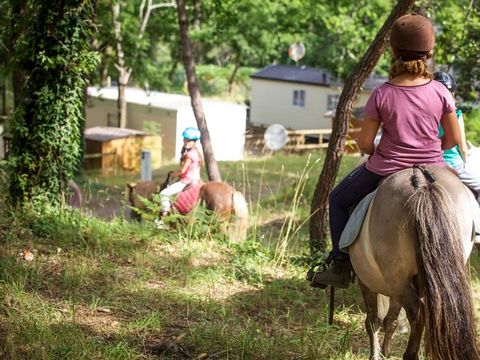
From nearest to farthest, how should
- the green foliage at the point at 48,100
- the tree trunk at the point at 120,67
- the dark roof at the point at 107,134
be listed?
the green foliage at the point at 48,100 < the tree trunk at the point at 120,67 < the dark roof at the point at 107,134

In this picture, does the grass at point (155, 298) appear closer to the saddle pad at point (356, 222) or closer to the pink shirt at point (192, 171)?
the saddle pad at point (356, 222)

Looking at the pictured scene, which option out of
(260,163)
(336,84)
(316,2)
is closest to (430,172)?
(260,163)

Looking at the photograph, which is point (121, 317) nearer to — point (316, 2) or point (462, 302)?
point (462, 302)

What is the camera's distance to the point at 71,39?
322 inches

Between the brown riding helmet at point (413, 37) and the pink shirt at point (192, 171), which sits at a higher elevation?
the brown riding helmet at point (413, 37)

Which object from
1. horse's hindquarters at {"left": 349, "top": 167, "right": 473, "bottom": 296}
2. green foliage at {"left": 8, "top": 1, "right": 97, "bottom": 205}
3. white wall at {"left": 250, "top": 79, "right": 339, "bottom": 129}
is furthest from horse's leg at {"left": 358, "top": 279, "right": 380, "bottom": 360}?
white wall at {"left": 250, "top": 79, "right": 339, "bottom": 129}

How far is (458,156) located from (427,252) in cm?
282

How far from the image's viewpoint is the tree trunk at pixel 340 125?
7555mm

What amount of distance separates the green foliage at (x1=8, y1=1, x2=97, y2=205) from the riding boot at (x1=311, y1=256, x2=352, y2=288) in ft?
13.3

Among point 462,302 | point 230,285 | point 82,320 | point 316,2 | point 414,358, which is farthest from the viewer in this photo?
point 316,2

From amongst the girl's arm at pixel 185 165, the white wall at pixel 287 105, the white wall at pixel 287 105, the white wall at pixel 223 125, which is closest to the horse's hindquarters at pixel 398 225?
the girl's arm at pixel 185 165

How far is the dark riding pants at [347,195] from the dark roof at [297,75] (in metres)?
39.1

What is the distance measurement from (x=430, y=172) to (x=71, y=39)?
5212 mm

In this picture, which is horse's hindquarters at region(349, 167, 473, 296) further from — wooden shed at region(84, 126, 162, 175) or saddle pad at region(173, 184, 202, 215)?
wooden shed at region(84, 126, 162, 175)
